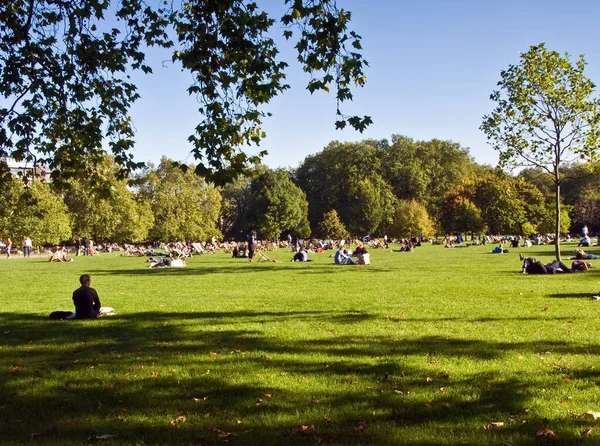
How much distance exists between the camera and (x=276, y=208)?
291 feet

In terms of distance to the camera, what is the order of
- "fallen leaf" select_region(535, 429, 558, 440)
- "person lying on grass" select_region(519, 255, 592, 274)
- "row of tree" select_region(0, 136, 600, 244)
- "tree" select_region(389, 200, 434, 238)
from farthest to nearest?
"tree" select_region(389, 200, 434, 238), "row of tree" select_region(0, 136, 600, 244), "person lying on grass" select_region(519, 255, 592, 274), "fallen leaf" select_region(535, 429, 558, 440)

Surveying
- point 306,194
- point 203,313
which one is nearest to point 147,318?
point 203,313

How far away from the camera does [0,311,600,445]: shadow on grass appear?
4.91 metres

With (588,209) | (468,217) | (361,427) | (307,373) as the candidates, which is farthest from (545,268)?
(588,209)

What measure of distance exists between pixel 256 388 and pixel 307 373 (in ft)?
2.66

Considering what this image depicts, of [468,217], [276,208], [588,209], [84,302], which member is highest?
[276,208]

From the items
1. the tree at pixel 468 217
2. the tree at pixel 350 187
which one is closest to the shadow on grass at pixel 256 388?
the tree at pixel 468 217

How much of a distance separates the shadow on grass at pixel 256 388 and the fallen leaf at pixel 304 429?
56mm

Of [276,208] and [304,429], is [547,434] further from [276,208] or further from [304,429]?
[276,208]

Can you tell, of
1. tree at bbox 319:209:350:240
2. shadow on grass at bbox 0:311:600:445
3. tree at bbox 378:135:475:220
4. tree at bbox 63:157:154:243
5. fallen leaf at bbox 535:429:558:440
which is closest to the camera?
fallen leaf at bbox 535:429:558:440

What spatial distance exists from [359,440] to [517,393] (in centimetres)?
214

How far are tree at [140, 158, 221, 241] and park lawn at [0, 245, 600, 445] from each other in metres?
65.4

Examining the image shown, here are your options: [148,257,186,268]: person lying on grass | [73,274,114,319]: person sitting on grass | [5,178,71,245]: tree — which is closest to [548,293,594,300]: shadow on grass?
[73,274,114,319]: person sitting on grass

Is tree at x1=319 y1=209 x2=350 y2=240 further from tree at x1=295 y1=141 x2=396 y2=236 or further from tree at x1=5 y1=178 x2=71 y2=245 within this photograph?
tree at x1=5 y1=178 x2=71 y2=245
